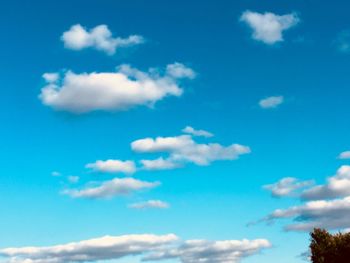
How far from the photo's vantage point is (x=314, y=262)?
151 meters

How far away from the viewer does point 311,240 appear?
15325 cm

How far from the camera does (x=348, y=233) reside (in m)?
150

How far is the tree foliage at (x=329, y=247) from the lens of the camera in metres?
147

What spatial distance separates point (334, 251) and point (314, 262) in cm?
483

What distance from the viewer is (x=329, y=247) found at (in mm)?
149500

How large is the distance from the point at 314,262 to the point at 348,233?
8.65 m

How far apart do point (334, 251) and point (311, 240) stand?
610cm

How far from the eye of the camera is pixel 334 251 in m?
148

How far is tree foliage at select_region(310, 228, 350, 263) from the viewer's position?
147m
